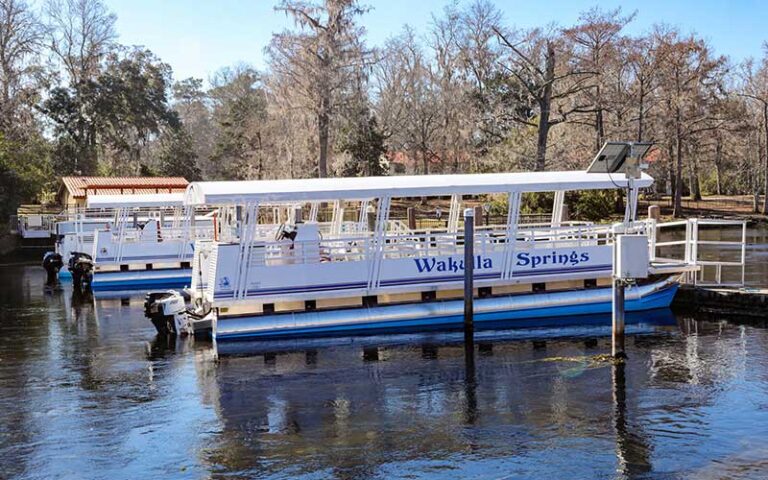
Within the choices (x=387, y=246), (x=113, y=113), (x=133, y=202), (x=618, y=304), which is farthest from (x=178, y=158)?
(x=618, y=304)

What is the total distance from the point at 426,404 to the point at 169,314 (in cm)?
864

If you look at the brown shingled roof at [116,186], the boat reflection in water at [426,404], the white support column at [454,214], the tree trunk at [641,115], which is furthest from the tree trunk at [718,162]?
the boat reflection in water at [426,404]

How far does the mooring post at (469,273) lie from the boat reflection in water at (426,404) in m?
0.35

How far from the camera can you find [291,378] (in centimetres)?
1566

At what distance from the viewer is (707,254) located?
35.8 m

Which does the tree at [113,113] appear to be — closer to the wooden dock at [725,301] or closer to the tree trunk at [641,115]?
the tree trunk at [641,115]

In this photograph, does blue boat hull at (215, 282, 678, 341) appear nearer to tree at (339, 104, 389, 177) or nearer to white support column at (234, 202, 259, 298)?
white support column at (234, 202, 259, 298)

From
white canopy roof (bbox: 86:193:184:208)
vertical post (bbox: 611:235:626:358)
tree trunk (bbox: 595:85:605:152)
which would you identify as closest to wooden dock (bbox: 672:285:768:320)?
vertical post (bbox: 611:235:626:358)

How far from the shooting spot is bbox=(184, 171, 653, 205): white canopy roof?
60.5 feet

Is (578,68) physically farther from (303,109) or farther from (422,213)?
(303,109)

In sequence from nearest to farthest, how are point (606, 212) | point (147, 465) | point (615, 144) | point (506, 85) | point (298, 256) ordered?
point (147, 465), point (615, 144), point (298, 256), point (606, 212), point (506, 85)

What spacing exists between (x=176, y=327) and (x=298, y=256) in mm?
3718

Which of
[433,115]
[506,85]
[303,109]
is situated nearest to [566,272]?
[303,109]

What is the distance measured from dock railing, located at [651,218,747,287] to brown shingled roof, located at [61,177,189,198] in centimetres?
3345
